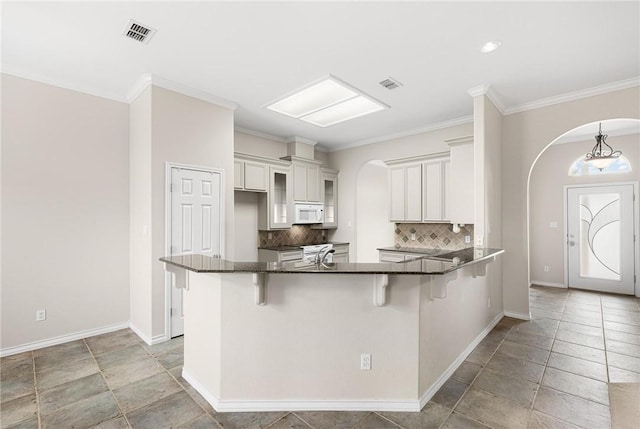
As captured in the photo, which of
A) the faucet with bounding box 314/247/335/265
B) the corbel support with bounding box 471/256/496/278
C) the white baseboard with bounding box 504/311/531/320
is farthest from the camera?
the white baseboard with bounding box 504/311/531/320

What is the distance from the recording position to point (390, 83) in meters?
3.49

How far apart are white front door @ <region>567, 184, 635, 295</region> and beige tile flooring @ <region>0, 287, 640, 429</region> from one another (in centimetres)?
231

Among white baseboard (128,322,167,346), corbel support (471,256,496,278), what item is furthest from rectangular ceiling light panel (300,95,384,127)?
white baseboard (128,322,167,346)

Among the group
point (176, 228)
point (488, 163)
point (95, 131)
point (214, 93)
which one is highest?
point (214, 93)

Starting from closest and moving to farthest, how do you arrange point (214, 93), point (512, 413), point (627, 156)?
point (512, 413)
point (214, 93)
point (627, 156)

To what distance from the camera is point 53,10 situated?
2258 mm

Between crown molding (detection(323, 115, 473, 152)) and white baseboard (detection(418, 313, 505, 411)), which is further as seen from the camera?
crown molding (detection(323, 115, 473, 152))

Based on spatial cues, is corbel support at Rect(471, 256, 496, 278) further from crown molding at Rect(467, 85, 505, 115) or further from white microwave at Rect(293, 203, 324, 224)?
white microwave at Rect(293, 203, 324, 224)

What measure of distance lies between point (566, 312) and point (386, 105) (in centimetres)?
403

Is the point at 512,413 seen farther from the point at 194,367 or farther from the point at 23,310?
the point at 23,310

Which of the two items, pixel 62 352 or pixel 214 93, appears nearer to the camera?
pixel 62 352

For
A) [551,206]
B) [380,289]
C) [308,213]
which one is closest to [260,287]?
[380,289]

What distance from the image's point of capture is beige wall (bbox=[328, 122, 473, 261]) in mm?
5223

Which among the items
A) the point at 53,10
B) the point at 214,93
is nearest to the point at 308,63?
the point at 214,93
